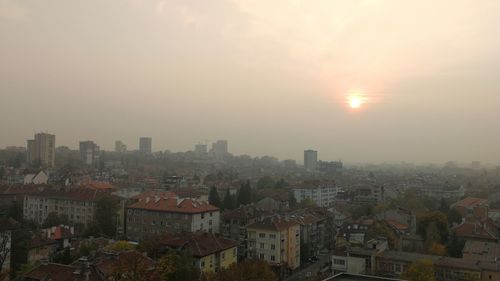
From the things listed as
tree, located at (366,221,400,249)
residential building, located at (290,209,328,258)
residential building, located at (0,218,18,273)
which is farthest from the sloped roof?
residential building, located at (0,218,18,273)

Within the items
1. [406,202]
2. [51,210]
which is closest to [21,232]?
[51,210]

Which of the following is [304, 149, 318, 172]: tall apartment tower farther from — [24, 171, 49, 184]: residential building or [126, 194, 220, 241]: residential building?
[126, 194, 220, 241]: residential building

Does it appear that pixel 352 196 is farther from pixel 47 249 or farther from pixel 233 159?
pixel 233 159

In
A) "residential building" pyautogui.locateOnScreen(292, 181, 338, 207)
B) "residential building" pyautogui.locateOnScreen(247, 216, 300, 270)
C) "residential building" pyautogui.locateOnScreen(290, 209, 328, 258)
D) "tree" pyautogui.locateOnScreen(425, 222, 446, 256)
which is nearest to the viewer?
"tree" pyautogui.locateOnScreen(425, 222, 446, 256)

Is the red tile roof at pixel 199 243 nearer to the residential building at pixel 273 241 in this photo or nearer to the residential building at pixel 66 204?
the residential building at pixel 273 241

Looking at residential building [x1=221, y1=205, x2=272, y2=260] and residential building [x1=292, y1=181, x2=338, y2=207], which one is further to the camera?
residential building [x1=292, y1=181, x2=338, y2=207]

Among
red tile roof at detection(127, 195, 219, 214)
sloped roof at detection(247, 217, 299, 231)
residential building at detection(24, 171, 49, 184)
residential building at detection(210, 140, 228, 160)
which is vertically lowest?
sloped roof at detection(247, 217, 299, 231)

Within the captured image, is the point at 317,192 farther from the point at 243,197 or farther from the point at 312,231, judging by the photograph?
the point at 312,231
